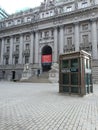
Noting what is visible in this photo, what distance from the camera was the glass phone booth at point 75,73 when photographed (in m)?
12.4

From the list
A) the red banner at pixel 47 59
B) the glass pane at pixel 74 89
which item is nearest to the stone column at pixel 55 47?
the red banner at pixel 47 59

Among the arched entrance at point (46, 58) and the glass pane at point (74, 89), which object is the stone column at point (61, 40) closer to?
the arched entrance at point (46, 58)

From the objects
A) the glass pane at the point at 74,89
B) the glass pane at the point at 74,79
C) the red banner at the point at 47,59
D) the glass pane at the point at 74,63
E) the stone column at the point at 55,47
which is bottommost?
the glass pane at the point at 74,89

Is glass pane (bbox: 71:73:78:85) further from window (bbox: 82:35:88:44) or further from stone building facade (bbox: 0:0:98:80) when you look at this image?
window (bbox: 82:35:88:44)

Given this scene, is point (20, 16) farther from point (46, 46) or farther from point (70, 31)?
point (70, 31)

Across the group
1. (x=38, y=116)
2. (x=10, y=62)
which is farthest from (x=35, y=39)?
(x=38, y=116)

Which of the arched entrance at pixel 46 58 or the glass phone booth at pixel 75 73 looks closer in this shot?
the glass phone booth at pixel 75 73

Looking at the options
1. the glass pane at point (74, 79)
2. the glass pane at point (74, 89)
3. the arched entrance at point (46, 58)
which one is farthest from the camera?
the arched entrance at point (46, 58)

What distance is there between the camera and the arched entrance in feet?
141

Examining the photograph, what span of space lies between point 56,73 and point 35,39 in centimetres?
1691

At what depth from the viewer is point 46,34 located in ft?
145

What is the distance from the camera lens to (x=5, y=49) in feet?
167

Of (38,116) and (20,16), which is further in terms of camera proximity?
(20,16)

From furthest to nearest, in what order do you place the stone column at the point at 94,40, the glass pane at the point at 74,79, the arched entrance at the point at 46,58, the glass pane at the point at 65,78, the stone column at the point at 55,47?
the arched entrance at the point at 46,58, the stone column at the point at 55,47, the stone column at the point at 94,40, the glass pane at the point at 65,78, the glass pane at the point at 74,79
